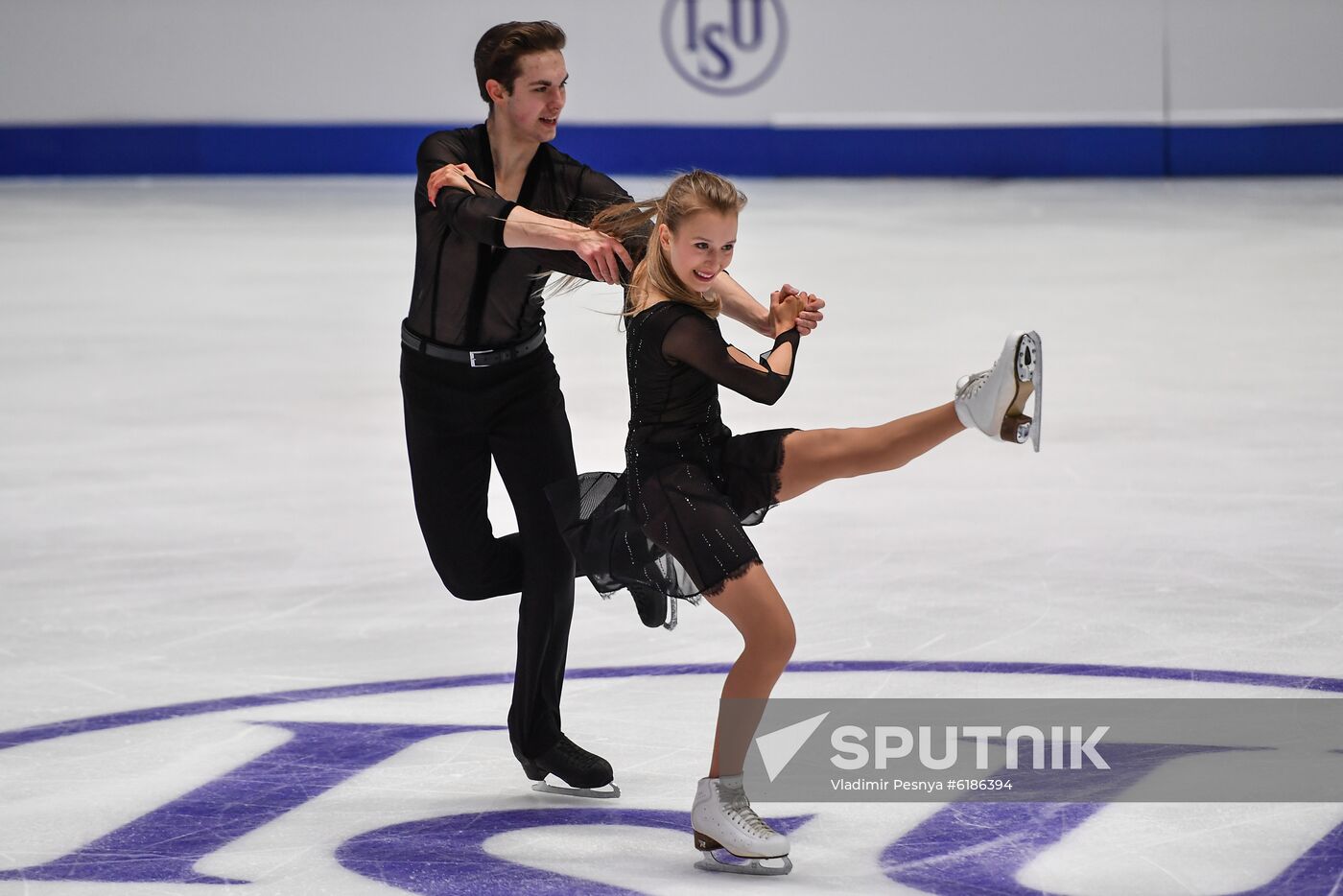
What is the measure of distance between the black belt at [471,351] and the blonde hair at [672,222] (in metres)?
0.37

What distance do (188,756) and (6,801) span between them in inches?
14.2

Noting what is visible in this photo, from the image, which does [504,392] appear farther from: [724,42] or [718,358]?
[724,42]

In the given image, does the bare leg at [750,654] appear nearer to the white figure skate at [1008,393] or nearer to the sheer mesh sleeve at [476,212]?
the white figure skate at [1008,393]

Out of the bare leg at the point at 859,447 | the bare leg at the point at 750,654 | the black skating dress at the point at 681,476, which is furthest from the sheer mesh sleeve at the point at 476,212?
the bare leg at the point at 750,654

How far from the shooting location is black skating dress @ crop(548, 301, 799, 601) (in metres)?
2.93

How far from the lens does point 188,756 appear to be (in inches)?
143

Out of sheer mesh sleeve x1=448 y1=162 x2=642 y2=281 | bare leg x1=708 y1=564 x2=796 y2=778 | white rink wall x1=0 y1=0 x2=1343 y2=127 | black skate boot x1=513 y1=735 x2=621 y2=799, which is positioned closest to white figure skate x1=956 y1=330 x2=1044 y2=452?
bare leg x1=708 y1=564 x2=796 y2=778

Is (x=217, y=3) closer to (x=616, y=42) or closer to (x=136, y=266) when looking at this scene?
(x=616, y=42)

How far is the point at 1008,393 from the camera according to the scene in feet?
9.36

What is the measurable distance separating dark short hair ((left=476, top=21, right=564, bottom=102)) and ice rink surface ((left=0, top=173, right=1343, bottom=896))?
49.5 inches

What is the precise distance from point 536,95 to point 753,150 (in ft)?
39.7

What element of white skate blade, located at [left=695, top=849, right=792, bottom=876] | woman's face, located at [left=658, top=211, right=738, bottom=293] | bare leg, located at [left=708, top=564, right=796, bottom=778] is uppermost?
woman's face, located at [left=658, top=211, right=738, bottom=293]

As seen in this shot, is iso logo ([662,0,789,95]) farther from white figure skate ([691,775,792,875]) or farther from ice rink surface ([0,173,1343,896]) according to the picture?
white figure skate ([691,775,792,875])

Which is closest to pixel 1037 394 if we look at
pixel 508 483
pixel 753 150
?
pixel 508 483
